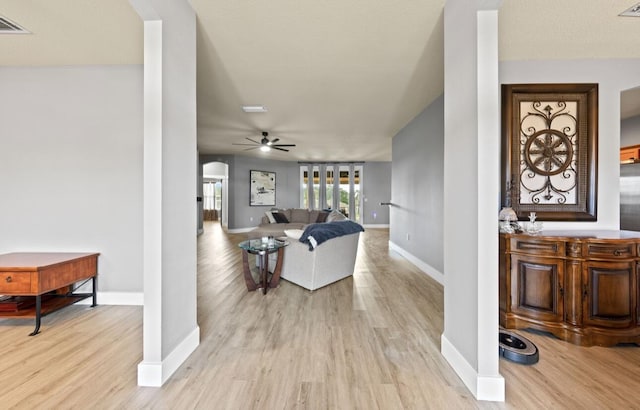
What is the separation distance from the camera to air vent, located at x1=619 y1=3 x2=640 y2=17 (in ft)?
6.37

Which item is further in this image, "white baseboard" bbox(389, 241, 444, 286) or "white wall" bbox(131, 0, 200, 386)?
"white baseboard" bbox(389, 241, 444, 286)

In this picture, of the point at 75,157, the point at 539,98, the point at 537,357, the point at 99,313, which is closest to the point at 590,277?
the point at 537,357

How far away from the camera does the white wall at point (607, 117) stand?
2.55 meters

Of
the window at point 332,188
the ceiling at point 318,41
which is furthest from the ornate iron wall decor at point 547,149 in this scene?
the window at point 332,188

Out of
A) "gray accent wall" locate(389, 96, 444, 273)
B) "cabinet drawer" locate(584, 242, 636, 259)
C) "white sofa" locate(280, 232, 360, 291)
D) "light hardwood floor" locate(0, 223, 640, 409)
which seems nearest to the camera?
"light hardwood floor" locate(0, 223, 640, 409)

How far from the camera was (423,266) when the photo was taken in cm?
423

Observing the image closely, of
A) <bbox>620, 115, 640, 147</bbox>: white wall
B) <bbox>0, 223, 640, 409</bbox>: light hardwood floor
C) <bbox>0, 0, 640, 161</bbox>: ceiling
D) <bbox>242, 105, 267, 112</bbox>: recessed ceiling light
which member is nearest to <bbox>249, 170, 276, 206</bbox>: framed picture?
<bbox>242, 105, 267, 112</bbox>: recessed ceiling light

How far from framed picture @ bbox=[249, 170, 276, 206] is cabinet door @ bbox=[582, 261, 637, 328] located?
8.55m

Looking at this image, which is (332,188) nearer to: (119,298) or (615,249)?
(119,298)

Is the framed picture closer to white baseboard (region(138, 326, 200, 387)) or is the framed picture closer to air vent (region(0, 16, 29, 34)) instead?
air vent (region(0, 16, 29, 34))

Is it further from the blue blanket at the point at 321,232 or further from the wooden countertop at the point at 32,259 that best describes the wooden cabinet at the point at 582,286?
the wooden countertop at the point at 32,259

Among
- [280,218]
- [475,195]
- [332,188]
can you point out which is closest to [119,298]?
[475,195]

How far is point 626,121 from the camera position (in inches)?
157

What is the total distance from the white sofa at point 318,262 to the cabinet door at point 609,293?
2.38 m
